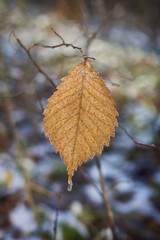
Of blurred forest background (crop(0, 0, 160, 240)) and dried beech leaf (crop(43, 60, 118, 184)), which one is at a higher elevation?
blurred forest background (crop(0, 0, 160, 240))

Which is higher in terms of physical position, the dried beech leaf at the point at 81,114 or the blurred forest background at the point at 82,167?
the blurred forest background at the point at 82,167

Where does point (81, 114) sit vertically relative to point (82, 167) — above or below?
below

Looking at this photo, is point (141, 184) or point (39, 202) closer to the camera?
point (39, 202)

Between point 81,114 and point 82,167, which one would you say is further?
point 82,167

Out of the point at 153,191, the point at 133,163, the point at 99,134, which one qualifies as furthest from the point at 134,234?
the point at 99,134

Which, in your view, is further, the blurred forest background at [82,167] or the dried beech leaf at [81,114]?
the blurred forest background at [82,167]

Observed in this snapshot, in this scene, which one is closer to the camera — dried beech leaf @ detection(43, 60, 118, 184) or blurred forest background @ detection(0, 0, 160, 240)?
dried beech leaf @ detection(43, 60, 118, 184)

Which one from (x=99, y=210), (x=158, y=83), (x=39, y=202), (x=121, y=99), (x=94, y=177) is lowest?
(x=99, y=210)

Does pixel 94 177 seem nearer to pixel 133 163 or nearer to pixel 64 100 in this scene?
pixel 133 163
